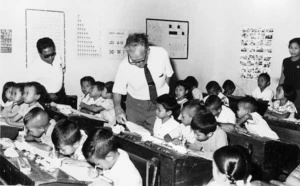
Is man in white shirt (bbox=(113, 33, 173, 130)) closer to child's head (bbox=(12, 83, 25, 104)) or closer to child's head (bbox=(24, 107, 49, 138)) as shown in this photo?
child's head (bbox=(24, 107, 49, 138))

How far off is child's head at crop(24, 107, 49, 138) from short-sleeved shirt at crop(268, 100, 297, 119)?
336cm

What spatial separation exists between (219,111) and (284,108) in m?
1.50

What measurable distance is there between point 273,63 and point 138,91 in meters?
3.83

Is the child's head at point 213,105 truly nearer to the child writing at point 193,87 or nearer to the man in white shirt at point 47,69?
the man in white shirt at point 47,69

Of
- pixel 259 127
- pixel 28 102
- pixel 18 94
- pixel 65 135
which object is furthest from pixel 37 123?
pixel 259 127

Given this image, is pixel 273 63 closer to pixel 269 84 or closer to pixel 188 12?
pixel 269 84

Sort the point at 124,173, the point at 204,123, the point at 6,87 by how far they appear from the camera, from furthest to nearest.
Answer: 1. the point at 6,87
2. the point at 204,123
3. the point at 124,173

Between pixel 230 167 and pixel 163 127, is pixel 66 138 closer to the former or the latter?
pixel 230 167

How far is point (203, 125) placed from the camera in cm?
305

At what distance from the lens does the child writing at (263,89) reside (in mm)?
6289

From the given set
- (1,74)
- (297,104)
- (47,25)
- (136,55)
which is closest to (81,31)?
(47,25)

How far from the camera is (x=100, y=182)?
2.07 metres

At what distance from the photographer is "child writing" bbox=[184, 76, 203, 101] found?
656cm

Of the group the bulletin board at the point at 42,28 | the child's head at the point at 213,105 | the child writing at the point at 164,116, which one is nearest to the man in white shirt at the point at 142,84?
the child writing at the point at 164,116
